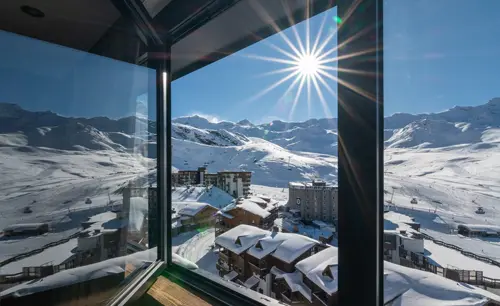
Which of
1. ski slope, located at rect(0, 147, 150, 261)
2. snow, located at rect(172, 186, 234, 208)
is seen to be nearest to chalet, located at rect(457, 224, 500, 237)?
snow, located at rect(172, 186, 234, 208)

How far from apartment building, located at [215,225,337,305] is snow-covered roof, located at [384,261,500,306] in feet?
0.55

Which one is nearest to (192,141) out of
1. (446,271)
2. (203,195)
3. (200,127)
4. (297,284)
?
(200,127)

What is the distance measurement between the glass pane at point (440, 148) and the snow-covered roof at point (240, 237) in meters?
0.65

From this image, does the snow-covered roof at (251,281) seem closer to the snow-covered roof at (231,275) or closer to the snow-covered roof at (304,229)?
the snow-covered roof at (231,275)

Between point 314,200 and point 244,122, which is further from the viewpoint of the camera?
point 244,122

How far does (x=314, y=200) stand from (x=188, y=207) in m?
0.97

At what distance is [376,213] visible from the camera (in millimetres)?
718

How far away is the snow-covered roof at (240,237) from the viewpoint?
4.13 feet

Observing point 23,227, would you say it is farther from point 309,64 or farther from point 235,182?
point 309,64

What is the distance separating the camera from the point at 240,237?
4.34 feet

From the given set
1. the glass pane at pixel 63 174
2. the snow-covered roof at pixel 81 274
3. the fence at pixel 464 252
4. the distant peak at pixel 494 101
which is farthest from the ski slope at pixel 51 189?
the distant peak at pixel 494 101

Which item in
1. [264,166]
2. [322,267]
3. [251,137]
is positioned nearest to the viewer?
[322,267]

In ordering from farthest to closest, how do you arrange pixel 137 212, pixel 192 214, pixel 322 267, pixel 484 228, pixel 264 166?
pixel 192 214 → pixel 137 212 → pixel 264 166 → pixel 322 267 → pixel 484 228

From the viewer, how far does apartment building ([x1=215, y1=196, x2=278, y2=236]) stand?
1213 mm
